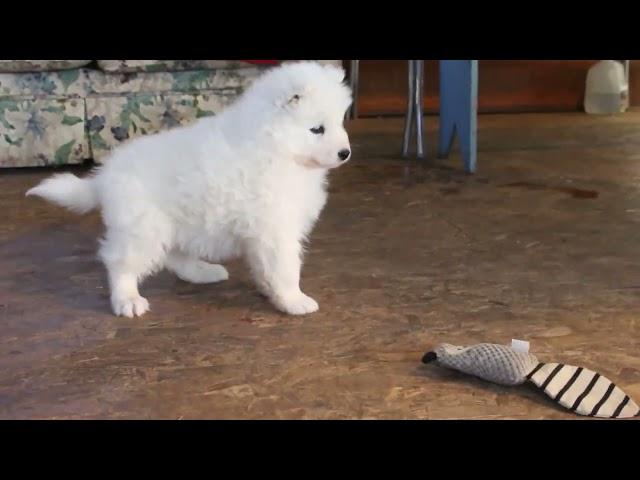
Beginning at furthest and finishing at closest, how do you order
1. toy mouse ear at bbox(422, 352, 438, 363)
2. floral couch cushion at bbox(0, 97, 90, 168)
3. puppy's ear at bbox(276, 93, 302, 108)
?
floral couch cushion at bbox(0, 97, 90, 168) → puppy's ear at bbox(276, 93, 302, 108) → toy mouse ear at bbox(422, 352, 438, 363)

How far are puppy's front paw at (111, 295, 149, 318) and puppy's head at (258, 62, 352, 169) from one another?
51 centimetres

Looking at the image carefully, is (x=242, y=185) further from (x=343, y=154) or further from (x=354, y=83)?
(x=354, y=83)

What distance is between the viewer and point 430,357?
1504mm

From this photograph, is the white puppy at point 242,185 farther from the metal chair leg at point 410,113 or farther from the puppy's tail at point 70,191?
the metal chair leg at point 410,113

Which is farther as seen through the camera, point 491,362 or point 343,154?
point 343,154

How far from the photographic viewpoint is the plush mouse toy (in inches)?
52.8

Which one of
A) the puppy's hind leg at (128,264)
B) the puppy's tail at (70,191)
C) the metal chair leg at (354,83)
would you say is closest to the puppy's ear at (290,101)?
the puppy's hind leg at (128,264)

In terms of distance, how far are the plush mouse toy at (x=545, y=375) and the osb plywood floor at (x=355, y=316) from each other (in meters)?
0.03

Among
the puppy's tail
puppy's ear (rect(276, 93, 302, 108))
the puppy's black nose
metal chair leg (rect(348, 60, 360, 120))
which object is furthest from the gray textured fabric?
metal chair leg (rect(348, 60, 360, 120))

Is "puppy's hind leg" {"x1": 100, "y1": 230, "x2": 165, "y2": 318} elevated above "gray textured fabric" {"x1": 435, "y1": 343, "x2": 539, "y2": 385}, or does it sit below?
above

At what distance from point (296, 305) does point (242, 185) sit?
0.31m

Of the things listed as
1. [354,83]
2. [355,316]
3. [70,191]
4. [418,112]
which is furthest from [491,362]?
[354,83]

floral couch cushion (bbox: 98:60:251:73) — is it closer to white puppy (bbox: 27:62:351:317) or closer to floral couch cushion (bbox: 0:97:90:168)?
floral couch cushion (bbox: 0:97:90:168)
